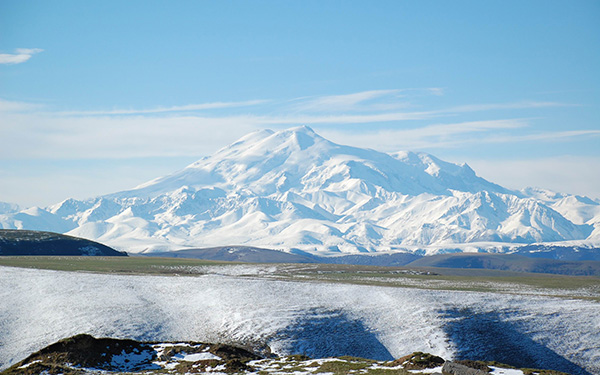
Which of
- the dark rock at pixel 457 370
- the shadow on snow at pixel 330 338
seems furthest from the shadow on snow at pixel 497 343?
the dark rock at pixel 457 370

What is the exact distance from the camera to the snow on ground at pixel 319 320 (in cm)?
6344

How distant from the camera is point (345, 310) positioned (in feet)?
247

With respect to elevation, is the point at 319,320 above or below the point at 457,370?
above

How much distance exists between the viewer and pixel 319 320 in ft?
234

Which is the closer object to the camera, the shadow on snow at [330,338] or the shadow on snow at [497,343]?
the shadow on snow at [497,343]

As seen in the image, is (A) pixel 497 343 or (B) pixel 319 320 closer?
(A) pixel 497 343

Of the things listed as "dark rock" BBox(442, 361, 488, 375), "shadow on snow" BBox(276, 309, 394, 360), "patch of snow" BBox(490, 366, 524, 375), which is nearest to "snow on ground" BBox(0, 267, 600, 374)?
"shadow on snow" BBox(276, 309, 394, 360)

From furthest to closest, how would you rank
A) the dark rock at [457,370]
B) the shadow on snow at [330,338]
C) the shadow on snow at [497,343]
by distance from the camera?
the shadow on snow at [330,338]
the shadow on snow at [497,343]
the dark rock at [457,370]

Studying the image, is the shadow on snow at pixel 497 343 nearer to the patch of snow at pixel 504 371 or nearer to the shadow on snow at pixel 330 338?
the shadow on snow at pixel 330 338

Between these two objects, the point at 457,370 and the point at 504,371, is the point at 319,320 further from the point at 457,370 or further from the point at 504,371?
the point at 457,370

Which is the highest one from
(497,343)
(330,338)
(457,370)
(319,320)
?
(319,320)

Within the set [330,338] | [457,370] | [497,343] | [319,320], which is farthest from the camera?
[319,320]

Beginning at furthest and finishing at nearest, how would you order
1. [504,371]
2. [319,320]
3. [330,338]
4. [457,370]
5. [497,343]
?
[319,320] → [330,338] → [497,343] → [504,371] → [457,370]

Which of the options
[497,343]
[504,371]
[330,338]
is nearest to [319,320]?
[330,338]
